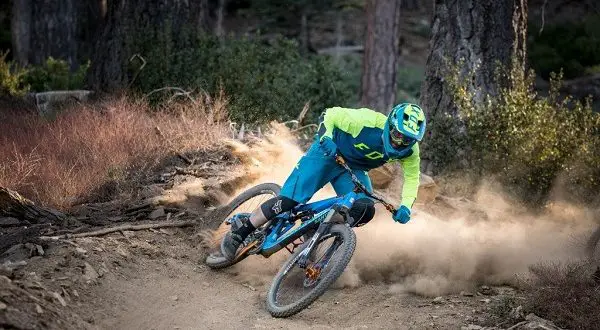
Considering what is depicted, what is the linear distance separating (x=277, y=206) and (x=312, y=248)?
31.1 inches

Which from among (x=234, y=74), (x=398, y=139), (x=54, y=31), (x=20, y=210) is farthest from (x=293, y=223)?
(x=54, y=31)

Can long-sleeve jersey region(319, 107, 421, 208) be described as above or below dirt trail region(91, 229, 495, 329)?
above

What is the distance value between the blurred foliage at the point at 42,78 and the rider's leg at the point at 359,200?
8357mm

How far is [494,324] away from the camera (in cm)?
741

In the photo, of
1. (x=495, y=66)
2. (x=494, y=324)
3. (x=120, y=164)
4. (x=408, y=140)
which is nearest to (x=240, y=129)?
(x=120, y=164)

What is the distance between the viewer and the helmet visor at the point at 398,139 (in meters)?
7.50

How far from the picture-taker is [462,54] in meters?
12.4

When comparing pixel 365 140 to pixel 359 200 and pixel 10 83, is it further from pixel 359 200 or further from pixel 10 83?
pixel 10 83

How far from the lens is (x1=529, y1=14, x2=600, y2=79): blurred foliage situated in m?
24.5

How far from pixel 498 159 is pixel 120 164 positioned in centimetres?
525

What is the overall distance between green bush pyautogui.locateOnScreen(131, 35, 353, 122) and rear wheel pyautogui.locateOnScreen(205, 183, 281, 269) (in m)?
2.82

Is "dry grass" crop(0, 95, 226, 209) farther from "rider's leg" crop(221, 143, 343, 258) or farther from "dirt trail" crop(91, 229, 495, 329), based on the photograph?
"rider's leg" crop(221, 143, 343, 258)

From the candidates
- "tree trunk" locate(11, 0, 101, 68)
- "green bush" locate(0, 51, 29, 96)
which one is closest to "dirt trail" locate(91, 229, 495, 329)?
"green bush" locate(0, 51, 29, 96)

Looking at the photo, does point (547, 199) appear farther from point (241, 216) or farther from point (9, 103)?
point (9, 103)
